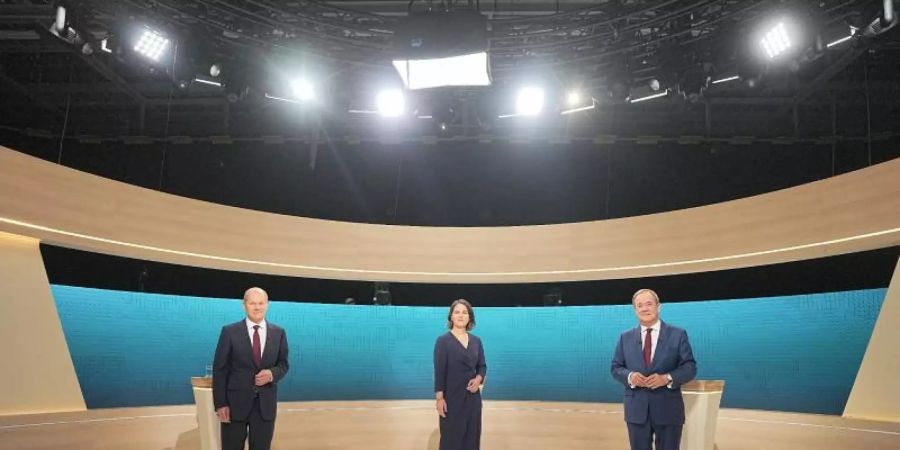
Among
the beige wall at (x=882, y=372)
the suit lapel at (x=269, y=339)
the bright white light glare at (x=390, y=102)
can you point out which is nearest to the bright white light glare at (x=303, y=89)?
the bright white light glare at (x=390, y=102)

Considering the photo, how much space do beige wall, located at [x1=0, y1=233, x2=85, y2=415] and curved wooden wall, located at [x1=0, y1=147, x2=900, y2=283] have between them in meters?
0.26

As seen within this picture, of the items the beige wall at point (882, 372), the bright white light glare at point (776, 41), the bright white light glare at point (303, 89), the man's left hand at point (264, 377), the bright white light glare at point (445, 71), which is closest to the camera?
the man's left hand at point (264, 377)

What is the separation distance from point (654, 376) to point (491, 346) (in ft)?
15.0

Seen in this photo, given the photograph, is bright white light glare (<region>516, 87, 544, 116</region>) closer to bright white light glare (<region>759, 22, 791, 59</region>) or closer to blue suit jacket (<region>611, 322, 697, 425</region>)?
bright white light glare (<region>759, 22, 791, 59</region>)

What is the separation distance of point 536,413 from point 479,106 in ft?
11.8

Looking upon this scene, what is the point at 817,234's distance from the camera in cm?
554

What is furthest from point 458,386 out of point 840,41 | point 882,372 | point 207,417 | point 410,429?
point 840,41

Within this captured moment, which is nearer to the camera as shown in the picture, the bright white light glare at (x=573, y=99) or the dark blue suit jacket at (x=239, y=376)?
the dark blue suit jacket at (x=239, y=376)

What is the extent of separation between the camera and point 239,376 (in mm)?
3678

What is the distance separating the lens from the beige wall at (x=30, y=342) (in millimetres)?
5227

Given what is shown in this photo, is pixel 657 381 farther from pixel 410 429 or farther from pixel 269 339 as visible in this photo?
pixel 410 429

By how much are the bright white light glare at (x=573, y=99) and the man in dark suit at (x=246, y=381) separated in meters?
4.72

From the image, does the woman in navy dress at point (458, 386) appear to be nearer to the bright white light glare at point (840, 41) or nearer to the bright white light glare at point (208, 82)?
the bright white light glare at point (840, 41)

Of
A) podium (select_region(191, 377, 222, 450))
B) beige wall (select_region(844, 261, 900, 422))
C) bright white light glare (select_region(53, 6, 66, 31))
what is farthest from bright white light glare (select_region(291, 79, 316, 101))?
beige wall (select_region(844, 261, 900, 422))
